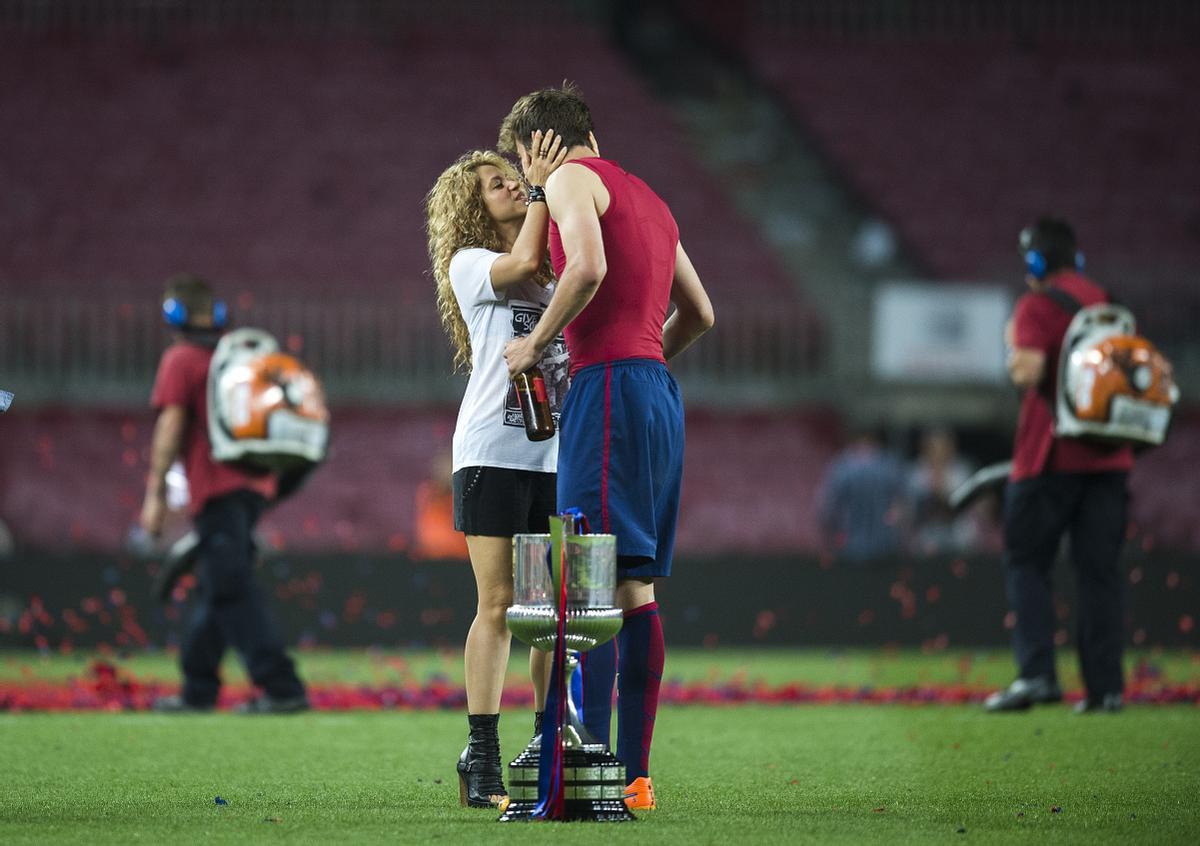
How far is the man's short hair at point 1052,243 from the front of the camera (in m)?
8.45

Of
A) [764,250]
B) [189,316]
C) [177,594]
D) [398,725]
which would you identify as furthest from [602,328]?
[764,250]

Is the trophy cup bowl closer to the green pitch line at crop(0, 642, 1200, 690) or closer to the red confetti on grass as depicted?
the red confetti on grass

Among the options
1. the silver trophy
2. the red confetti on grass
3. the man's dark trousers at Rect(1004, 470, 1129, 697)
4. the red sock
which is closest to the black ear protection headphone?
the man's dark trousers at Rect(1004, 470, 1129, 697)

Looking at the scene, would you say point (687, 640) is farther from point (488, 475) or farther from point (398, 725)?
point (488, 475)

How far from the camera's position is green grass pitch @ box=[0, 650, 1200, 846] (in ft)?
15.4

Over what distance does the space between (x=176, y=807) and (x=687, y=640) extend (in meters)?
7.87

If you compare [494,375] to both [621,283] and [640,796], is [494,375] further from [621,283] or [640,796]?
[640,796]

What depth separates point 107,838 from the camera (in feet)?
15.0

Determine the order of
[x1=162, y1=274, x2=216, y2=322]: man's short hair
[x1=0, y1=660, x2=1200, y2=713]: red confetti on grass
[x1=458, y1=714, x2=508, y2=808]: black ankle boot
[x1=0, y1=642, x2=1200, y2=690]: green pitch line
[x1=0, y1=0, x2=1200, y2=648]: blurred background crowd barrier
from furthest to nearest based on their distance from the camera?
[x1=0, y1=0, x2=1200, y2=648]: blurred background crowd barrier < [x1=0, y1=642, x2=1200, y2=690]: green pitch line < [x1=0, y1=660, x2=1200, y2=713]: red confetti on grass < [x1=162, y1=274, x2=216, y2=322]: man's short hair < [x1=458, y1=714, x2=508, y2=808]: black ankle boot

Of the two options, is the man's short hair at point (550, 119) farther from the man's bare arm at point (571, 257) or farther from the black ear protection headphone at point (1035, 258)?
the black ear protection headphone at point (1035, 258)

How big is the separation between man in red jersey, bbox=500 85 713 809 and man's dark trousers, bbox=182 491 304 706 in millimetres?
3806

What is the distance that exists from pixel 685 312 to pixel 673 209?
50.1 ft

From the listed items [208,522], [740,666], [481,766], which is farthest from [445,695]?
[481,766]

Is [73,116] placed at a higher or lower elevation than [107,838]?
higher
